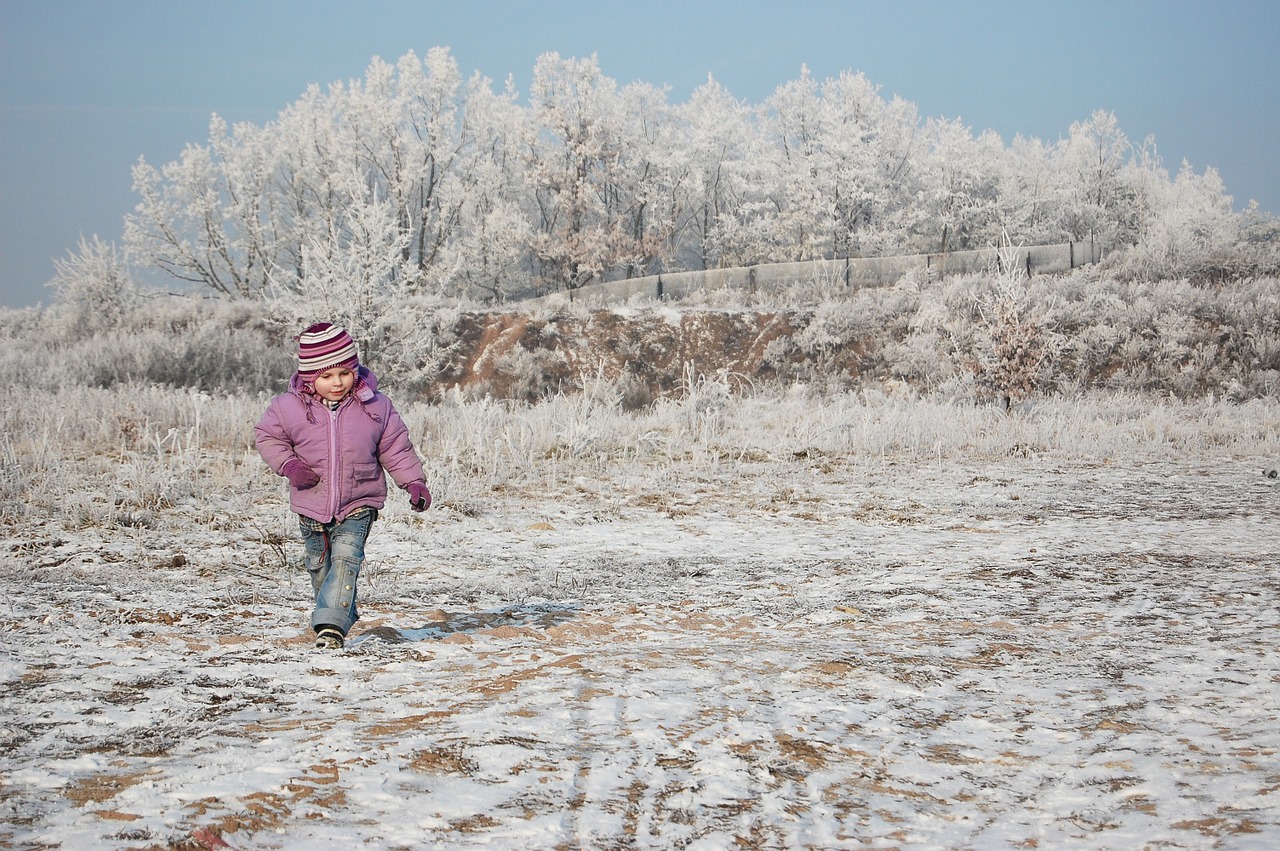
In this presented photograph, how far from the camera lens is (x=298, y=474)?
161 inches

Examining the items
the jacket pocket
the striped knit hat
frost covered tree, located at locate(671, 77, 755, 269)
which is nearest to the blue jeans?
the jacket pocket

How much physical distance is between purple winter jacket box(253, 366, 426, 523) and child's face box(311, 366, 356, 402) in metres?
0.04

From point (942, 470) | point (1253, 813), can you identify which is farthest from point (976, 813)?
point (942, 470)

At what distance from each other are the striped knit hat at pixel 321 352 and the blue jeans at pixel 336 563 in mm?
675

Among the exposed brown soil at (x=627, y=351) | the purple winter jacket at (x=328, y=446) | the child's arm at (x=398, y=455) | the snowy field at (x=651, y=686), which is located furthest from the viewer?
the exposed brown soil at (x=627, y=351)

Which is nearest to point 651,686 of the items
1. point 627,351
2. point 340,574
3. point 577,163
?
point 340,574

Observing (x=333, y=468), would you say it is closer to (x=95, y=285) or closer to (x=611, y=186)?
(x=95, y=285)

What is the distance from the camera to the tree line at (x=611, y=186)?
39.9 meters

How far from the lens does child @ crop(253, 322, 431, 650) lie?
4.14 m

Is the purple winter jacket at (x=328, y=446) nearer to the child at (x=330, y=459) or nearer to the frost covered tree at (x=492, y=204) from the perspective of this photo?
the child at (x=330, y=459)

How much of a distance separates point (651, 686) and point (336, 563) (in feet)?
5.22

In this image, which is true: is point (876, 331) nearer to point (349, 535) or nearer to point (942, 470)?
point (942, 470)

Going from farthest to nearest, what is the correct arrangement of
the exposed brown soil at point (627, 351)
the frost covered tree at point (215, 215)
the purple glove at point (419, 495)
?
the frost covered tree at point (215, 215) → the exposed brown soil at point (627, 351) → the purple glove at point (419, 495)

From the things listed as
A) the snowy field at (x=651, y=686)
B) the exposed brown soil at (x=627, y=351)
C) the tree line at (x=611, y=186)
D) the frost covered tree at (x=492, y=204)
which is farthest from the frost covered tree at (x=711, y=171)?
the snowy field at (x=651, y=686)
